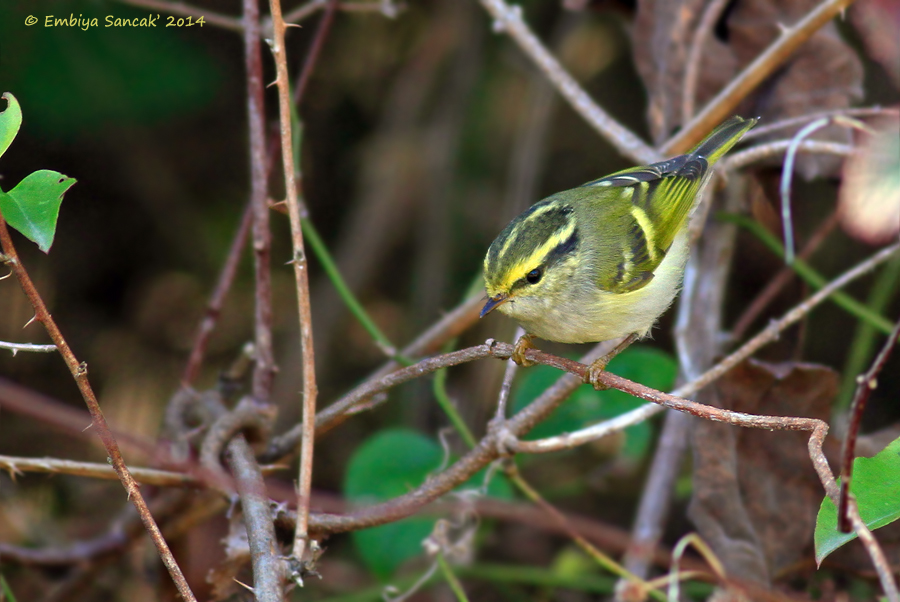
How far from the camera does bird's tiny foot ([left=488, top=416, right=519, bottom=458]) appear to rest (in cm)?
206

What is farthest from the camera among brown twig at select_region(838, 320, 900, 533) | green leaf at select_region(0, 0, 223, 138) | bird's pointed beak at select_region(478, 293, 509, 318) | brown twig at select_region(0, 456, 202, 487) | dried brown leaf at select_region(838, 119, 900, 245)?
green leaf at select_region(0, 0, 223, 138)

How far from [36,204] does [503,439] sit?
45.7 inches

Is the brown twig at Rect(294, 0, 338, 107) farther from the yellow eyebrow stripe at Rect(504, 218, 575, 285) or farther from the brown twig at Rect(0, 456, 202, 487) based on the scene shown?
the brown twig at Rect(0, 456, 202, 487)

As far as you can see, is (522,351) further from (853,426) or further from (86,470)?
(86,470)

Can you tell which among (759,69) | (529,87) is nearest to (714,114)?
(759,69)

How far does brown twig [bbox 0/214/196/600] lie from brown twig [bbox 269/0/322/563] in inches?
9.7

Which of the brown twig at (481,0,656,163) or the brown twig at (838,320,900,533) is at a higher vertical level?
the brown twig at (481,0,656,163)

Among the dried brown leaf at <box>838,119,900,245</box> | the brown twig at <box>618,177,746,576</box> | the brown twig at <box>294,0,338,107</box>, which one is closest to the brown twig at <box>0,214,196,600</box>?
the brown twig at <box>294,0,338,107</box>

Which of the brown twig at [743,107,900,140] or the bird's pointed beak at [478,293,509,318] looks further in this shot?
the brown twig at [743,107,900,140]

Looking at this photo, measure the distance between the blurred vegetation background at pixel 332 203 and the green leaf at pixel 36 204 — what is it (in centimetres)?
229

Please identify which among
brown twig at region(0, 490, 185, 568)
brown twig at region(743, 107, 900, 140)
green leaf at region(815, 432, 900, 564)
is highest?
brown twig at region(743, 107, 900, 140)

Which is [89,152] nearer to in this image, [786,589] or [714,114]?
[714,114]

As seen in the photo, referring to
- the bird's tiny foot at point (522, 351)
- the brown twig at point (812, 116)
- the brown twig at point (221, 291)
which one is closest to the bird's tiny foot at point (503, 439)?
the bird's tiny foot at point (522, 351)

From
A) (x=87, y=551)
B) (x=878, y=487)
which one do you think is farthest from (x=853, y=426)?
(x=87, y=551)
